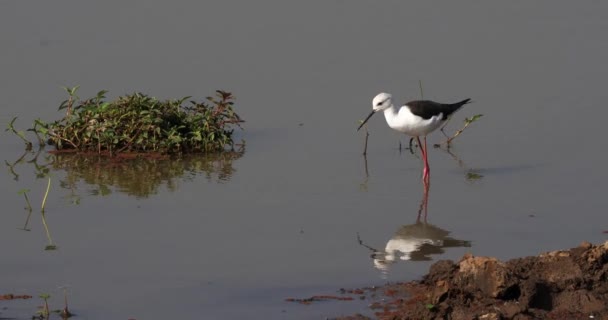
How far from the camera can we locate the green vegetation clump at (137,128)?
1103cm

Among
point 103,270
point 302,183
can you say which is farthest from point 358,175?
point 103,270

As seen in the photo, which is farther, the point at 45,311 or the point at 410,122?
the point at 410,122

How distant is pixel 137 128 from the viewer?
36.3 ft

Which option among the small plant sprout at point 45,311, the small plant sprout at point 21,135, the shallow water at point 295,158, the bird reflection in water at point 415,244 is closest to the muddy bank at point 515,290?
the shallow water at point 295,158

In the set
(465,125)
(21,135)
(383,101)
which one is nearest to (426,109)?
(383,101)

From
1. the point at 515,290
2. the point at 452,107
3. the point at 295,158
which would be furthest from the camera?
the point at 452,107

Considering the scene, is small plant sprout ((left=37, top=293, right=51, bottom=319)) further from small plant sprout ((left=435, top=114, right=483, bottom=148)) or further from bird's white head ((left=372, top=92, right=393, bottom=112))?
small plant sprout ((left=435, top=114, right=483, bottom=148))

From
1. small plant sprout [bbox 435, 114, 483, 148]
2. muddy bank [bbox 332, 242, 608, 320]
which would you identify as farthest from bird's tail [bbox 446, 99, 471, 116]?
muddy bank [bbox 332, 242, 608, 320]

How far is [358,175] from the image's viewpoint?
1062 cm

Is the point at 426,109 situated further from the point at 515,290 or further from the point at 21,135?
the point at 515,290

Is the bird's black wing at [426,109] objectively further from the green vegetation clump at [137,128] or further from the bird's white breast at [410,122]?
the green vegetation clump at [137,128]

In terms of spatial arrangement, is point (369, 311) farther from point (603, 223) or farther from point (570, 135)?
point (570, 135)

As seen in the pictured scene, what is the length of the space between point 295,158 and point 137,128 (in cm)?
149

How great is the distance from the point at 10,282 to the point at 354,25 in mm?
9220
